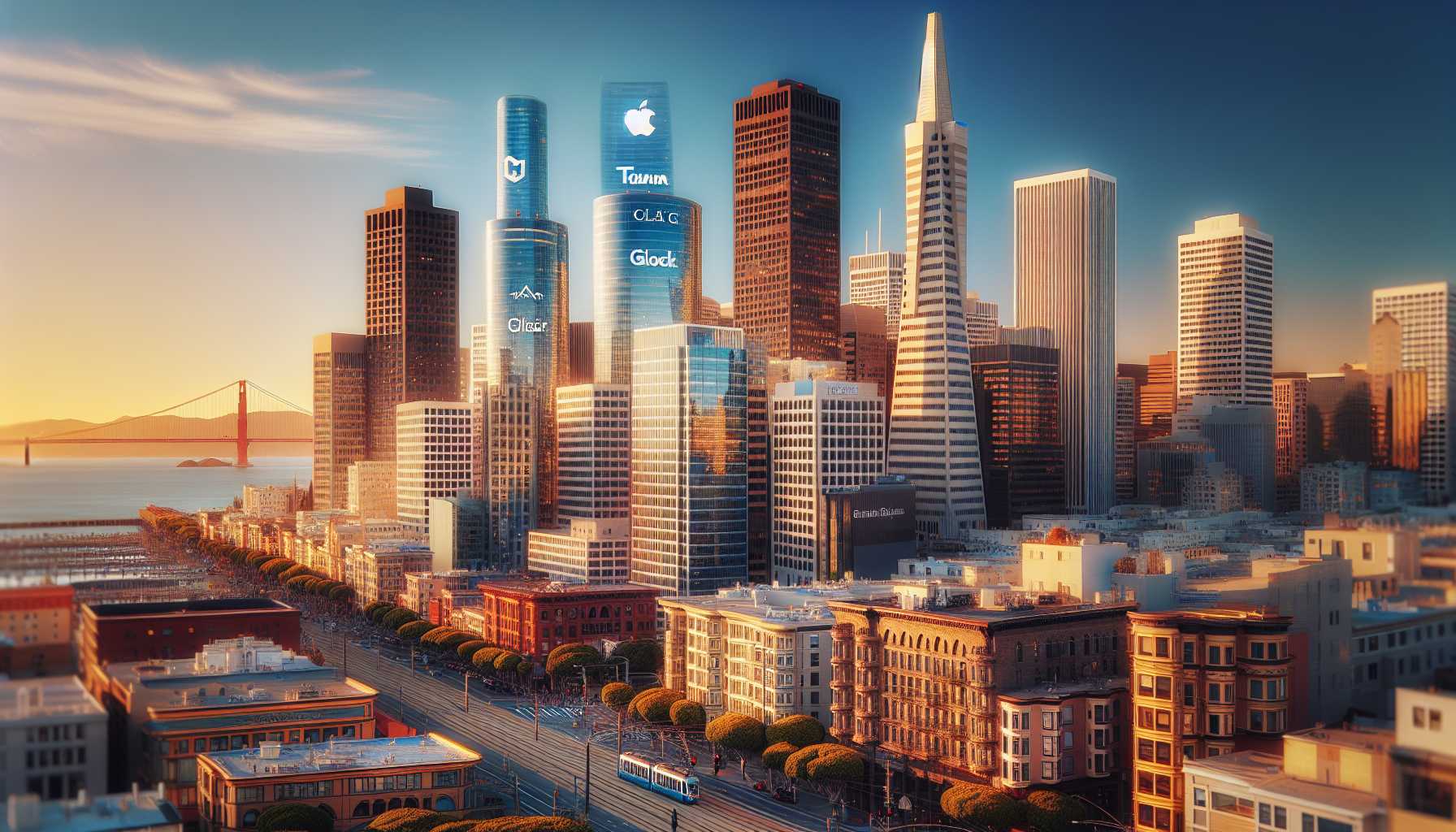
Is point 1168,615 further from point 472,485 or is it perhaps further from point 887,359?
point 887,359

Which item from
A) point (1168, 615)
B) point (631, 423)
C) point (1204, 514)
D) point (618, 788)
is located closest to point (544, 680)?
point (618, 788)

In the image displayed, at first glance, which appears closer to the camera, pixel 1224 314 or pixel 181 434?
pixel 181 434

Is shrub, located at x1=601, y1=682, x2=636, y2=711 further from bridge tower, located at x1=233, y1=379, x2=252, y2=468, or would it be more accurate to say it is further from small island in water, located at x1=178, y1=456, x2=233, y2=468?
small island in water, located at x1=178, y1=456, x2=233, y2=468

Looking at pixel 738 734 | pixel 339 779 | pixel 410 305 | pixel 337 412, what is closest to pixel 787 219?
pixel 410 305

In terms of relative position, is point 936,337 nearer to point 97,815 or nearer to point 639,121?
point 639,121

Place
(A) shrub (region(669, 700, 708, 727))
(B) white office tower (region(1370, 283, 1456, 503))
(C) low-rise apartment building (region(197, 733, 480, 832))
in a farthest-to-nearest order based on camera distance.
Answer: (A) shrub (region(669, 700, 708, 727)) < (C) low-rise apartment building (region(197, 733, 480, 832)) < (B) white office tower (region(1370, 283, 1456, 503))

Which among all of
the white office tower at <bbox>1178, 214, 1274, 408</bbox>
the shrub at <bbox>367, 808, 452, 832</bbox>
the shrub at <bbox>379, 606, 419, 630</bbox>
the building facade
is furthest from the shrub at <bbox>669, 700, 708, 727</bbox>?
the white office tower at <bbox>1178, 214, 1274, 408</bbox>
